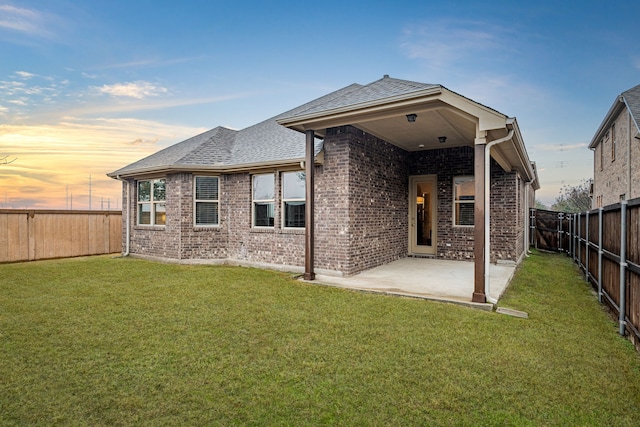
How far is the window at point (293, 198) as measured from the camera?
826cm

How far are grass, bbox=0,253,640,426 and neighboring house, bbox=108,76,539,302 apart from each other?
8.17 ft

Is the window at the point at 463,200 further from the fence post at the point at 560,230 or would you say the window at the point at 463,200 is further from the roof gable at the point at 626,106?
the fence post at the point at 560,230

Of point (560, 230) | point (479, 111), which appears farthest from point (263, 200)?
point (560, 230)

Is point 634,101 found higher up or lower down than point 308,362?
higher up

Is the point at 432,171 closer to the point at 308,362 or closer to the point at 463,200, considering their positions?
the point at 463,200

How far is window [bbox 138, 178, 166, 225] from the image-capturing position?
10203 mm

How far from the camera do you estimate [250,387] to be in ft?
8.93

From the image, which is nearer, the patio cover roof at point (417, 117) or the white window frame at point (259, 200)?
the patio cover roof at point (417, 117)

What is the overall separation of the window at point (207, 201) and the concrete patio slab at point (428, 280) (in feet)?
13.6

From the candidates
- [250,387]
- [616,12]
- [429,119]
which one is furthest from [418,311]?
[616,12]

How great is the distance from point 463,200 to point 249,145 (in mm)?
6883

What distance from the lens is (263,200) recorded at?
29.6ft

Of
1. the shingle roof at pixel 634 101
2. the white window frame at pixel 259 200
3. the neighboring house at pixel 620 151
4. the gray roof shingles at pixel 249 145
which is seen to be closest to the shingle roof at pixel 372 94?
the gray roof shingles at pixel 249 145

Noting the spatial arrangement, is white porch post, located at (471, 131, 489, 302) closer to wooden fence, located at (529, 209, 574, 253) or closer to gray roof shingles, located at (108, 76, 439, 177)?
gray roof shingles, located at (108, 76, 439, 177)
